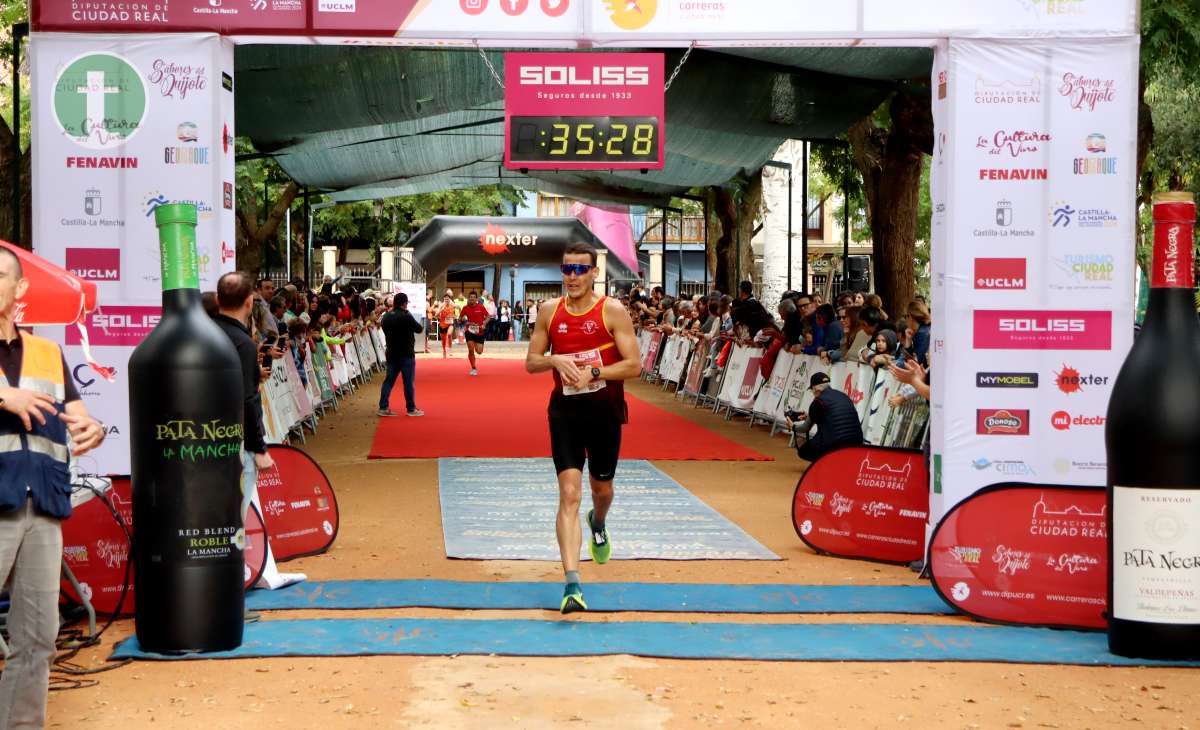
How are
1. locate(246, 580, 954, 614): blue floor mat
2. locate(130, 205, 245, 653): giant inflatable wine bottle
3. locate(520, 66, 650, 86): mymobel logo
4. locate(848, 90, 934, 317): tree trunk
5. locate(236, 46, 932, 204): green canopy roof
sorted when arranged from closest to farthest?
locate(130, 205, 245, 653): giant inflatable wine bottle, locate(246, 580, 954, 614): blue floor mat, locate(520, 66, 650, 86): mymobel logo, locate(236, 46, 932, 204): green canopy roof, locate(848, 90, 934, 317): tree trunk

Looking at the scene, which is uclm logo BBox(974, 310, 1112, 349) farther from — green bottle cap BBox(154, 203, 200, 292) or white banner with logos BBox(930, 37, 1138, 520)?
green bottle cap BBox(154, 203, 200, 292)

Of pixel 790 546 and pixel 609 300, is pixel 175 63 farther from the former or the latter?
pixel 790 546

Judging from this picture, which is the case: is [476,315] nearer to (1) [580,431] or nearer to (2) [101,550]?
(1) [580,431]

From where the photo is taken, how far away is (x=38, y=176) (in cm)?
922

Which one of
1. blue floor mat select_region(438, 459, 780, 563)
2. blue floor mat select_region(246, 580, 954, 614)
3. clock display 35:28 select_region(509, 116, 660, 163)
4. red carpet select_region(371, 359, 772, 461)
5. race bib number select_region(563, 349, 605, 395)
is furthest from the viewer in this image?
red carpet select_region(371, 359, 772, 461)

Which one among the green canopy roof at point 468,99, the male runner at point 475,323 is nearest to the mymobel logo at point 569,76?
the green canopy roof at point 468,99

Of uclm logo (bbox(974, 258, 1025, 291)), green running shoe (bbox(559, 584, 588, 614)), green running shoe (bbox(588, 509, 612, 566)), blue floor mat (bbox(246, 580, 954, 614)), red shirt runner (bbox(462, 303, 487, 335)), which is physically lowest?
blue floor mat (bbox(246, 580, 954, 614))

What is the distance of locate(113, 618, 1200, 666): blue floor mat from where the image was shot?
22.1 feet

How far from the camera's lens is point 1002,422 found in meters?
8.85

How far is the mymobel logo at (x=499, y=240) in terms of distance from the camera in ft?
148

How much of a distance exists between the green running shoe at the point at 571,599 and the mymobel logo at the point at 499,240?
38.0 meters

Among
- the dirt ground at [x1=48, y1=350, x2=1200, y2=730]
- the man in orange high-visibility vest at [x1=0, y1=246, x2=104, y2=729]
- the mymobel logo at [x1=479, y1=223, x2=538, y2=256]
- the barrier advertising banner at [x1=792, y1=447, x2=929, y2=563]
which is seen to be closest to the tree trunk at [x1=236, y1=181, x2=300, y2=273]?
the mymobel logo at [x1=479, y1=223, x2=538, y2=256]

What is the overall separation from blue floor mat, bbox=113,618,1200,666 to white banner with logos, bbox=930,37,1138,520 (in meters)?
1.72

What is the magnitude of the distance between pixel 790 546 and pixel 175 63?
203 inches
